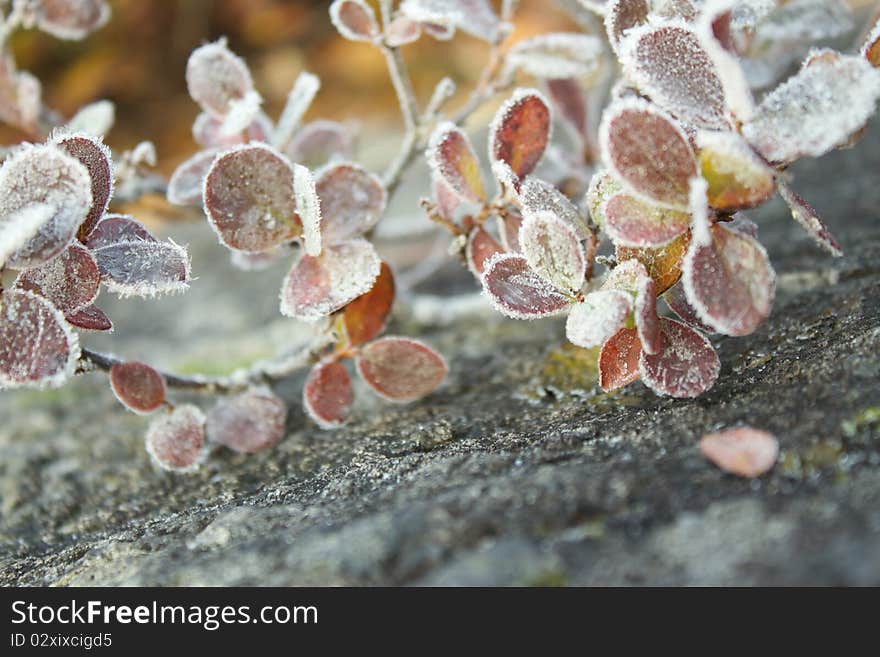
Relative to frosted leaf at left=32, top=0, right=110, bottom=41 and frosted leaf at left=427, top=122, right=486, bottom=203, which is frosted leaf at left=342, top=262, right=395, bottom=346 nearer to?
frosted leaf at left=427, top=122, right=486, bottom=203

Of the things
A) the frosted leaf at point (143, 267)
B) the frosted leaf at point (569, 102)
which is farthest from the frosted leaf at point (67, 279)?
the frosted leaf at point (569, 102)

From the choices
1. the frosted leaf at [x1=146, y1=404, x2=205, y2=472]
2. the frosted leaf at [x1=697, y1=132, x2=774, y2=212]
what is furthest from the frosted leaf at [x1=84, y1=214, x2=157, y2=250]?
the frosted leaf at [x1=697, y1=132, x2=774, y2=212]

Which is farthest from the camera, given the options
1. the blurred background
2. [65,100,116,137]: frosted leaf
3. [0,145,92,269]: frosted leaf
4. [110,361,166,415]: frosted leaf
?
the blurred background

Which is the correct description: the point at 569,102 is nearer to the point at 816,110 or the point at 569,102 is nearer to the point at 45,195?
the point at 816,110

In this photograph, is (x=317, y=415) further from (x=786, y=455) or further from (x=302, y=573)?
(x=786, y=455)

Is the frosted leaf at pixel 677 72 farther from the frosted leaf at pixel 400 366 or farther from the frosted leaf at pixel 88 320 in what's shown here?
the frosted leaf at pixel 88 320

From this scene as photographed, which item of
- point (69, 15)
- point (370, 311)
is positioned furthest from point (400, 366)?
point (69, 15)
